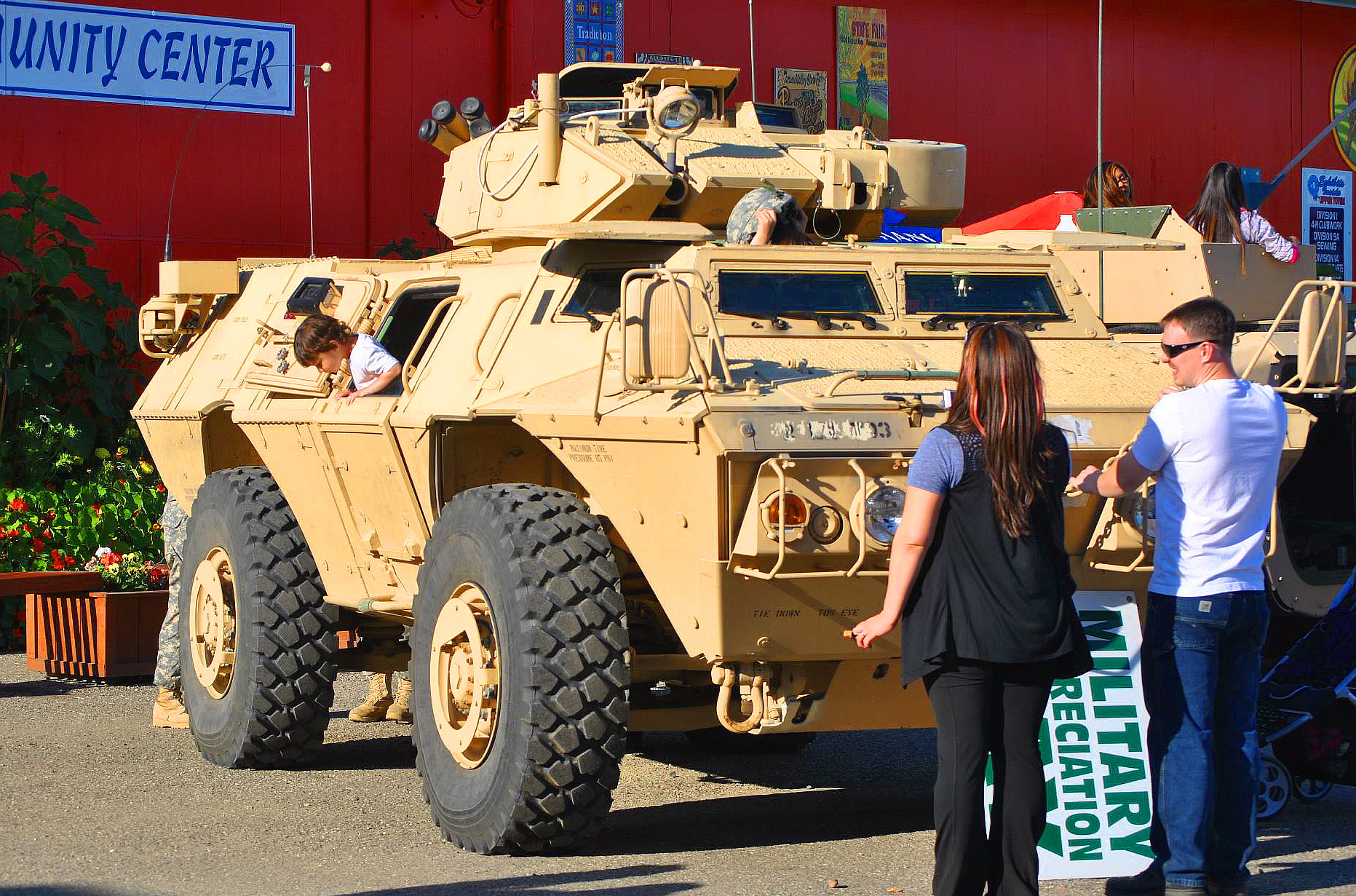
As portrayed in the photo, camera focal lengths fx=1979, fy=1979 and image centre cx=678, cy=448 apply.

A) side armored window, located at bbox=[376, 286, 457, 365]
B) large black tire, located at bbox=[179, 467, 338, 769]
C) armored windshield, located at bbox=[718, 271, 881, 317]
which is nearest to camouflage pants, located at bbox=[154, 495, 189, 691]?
large black tire, located at bbox=[179, 467, 338, 769]

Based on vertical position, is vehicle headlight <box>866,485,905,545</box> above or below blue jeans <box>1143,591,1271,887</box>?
above

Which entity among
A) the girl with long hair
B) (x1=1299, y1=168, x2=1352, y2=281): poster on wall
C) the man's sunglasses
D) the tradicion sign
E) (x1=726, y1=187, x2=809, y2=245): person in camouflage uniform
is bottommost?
the man's sunglasses

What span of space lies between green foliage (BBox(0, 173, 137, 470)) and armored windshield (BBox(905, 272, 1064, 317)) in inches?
279

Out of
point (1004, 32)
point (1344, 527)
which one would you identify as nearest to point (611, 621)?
point (1344, 527)

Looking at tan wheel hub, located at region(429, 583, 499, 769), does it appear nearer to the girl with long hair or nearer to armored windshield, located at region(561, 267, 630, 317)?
armored windshield, located at region(561, 267, 630, 317)

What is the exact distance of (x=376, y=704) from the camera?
9.17 m

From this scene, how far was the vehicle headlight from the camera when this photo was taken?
559 centimetres

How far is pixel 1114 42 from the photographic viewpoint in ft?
56.4

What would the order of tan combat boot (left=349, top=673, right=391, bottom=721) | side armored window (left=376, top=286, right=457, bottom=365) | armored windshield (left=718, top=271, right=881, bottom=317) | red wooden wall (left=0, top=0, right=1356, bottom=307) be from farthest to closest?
red wooden wall (left=0, top=0, right=1356, bottom=307), tan combat boot (left=349, top=673, right=391, bottom=721), side armored window (left=376, top=286, right=457, bottom=365), armored windshield (left=718, top=271, right=881, bottom=317)

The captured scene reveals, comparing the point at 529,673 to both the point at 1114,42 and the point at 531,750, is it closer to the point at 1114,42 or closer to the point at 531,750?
the point at 531,750

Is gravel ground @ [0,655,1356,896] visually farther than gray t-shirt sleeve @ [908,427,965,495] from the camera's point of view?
Yes

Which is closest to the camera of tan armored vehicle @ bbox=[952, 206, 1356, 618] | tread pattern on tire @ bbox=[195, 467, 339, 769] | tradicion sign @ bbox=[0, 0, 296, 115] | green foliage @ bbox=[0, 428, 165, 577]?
tan armored vehicle @ bbox=[952, 206, 1356, 618]

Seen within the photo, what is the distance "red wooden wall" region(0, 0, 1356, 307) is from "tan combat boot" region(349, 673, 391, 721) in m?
5.05

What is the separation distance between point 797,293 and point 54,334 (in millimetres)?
7067
